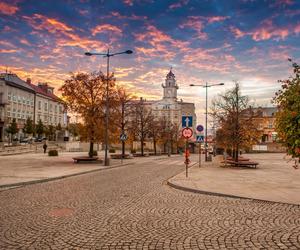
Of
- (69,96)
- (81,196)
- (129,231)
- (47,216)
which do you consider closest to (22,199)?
(81,196)

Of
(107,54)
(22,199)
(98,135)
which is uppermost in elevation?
(107,54)

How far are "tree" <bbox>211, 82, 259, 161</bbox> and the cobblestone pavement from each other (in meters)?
19.8

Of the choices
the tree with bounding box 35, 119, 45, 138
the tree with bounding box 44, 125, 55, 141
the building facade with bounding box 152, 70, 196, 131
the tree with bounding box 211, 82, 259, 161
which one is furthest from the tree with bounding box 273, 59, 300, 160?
the building facade with bounding box 152, 70, 196, 131

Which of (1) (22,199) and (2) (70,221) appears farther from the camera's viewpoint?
(1) (22,199)

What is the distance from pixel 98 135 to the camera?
3297 centimetres

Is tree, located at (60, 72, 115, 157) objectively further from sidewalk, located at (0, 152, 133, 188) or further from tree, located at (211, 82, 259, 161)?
tree, located at (211, 82, 259, 161)

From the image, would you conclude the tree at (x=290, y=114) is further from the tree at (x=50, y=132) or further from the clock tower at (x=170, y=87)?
the clock tower at (x=170, y=87)

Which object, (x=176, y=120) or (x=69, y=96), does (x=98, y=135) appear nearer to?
(x=69, y=96)

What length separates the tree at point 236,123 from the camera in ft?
105

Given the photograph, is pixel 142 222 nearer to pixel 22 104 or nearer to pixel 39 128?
pixel 39 128

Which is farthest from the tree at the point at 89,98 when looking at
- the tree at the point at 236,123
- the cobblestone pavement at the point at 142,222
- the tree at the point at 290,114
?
the tree at the point at 290,114

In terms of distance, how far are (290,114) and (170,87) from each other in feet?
435

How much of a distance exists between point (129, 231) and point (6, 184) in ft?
32.7

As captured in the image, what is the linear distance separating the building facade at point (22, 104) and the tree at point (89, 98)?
27.5 meters
